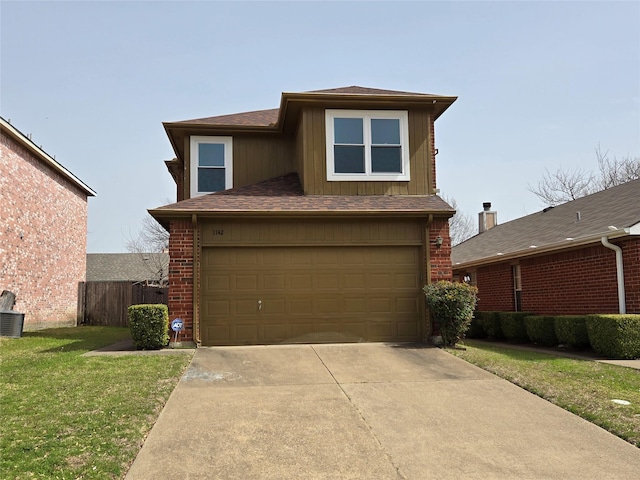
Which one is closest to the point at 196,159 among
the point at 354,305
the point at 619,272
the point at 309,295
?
the point at 309,295

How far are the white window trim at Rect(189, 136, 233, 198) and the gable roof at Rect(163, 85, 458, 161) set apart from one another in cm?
18

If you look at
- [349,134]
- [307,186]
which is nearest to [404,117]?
[349,134]

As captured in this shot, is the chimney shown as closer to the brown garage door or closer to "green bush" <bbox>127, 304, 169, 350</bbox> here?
the brown garage door

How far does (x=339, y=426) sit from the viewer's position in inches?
240

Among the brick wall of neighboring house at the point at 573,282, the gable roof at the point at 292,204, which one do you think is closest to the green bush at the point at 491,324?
the brick wall of neighboring house at the point at 573,282

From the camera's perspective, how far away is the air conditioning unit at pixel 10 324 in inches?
563

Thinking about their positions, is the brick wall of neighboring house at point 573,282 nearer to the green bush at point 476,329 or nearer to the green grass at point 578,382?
the green bush at point 476,329

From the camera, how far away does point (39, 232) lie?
18.2 meters

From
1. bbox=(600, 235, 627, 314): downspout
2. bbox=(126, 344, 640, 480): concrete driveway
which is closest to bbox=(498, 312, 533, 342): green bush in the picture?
bbox=(600, 235, 627, 314): downspout

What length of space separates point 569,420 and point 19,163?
16300 millimetres

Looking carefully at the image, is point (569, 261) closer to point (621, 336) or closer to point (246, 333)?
point (621, 336)

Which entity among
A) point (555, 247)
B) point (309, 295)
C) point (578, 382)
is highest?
point (555, 247)

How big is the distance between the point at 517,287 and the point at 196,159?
989 cm

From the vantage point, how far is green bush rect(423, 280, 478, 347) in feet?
36.7
